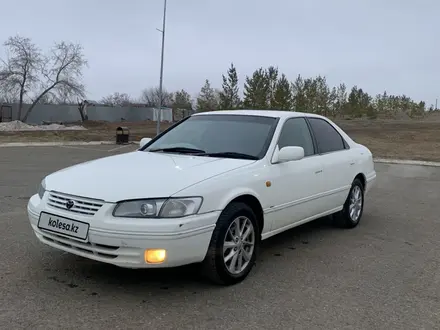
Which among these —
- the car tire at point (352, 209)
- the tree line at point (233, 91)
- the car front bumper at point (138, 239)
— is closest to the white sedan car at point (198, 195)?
the car front bumper at point (138, 239)

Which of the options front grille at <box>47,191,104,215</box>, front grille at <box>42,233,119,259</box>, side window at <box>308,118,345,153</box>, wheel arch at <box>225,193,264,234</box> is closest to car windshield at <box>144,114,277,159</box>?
wheel arch at <box>225,193,264,234</box>

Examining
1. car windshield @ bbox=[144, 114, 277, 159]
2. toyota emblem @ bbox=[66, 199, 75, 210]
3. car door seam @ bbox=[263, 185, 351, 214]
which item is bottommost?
car door seam @ bbox=[263, 185, 351, 214]

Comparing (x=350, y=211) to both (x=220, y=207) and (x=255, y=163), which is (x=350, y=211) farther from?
(x=220, y=207)

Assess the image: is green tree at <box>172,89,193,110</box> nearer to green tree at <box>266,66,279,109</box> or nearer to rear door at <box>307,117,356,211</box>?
green tree at <box>266,66,279,109</box>

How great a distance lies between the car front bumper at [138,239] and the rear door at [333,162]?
7.35 feet

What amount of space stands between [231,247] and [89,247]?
45.4 inches

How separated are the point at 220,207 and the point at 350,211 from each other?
2.89m

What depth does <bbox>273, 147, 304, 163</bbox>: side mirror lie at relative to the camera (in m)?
4.43

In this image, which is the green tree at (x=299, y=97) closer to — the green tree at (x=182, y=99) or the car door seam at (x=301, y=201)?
the green tree at (x=182, y=99)

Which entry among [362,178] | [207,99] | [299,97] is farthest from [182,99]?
[362,178]

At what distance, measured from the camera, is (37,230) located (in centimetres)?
385

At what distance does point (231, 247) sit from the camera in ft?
12.8

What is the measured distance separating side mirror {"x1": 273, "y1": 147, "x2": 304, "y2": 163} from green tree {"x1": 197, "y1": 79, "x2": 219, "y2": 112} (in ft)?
155

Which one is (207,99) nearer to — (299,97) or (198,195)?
(299,97)
